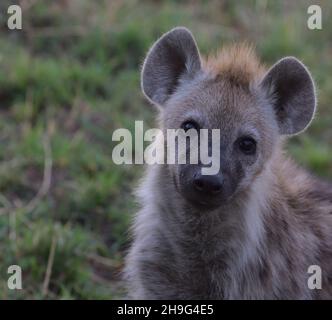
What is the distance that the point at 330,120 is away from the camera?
738cm

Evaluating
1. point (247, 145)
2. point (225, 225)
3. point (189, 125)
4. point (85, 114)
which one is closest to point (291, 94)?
point (247, 145)

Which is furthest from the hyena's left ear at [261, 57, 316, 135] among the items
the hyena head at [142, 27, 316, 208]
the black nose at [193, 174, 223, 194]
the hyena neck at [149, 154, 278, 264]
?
the black nose at [193, 174, 223, 194]

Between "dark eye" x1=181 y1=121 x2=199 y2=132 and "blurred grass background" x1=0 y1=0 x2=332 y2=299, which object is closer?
"dark eye" x1=181 y1=121 x2=199 y2=132

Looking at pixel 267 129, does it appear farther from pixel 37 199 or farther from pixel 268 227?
pixel 37 199

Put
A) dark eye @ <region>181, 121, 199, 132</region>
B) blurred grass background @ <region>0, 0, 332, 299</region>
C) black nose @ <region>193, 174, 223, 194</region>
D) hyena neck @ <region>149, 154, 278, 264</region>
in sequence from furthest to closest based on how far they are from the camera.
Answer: blurred grass background @ <region>0, 0, 332, 299</region>
hyena neck @ <region>149, 154, 278, 264</region>
dark eye @ <region>181, 121, 199, 132</region>
black nose @ <region>193, 174, 223, 194</region>

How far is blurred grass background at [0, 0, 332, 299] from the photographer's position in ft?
17.8

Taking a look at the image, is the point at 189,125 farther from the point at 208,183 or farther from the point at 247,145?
the point at 208,183

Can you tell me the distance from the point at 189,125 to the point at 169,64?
0.53 metres

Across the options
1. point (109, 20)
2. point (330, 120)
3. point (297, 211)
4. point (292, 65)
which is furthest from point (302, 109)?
point (109, 20)

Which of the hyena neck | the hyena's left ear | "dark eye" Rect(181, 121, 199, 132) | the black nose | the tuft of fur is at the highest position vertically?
the tuft of fur

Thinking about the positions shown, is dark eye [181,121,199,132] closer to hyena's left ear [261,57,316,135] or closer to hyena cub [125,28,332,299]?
hyena cub [125,28,332,299]

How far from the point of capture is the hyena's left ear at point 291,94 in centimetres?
447

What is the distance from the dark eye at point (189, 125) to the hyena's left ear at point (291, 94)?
505 millimetres
